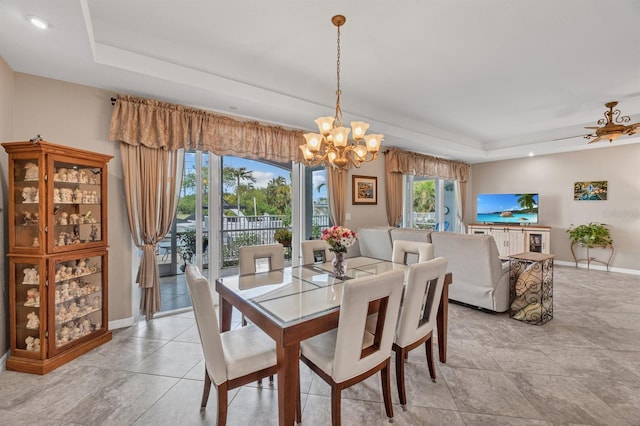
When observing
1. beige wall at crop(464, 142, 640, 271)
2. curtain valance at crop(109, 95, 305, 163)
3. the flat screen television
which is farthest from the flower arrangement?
beige wall at crop(464, 142, 640, 271)

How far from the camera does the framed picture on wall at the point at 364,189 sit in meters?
5.02

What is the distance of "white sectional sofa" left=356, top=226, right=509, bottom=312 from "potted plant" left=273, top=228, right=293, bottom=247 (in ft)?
5.86

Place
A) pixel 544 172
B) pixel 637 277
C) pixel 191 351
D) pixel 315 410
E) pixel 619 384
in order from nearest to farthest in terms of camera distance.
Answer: pixel 315 410 → pixel 619 384 → pixel 191 351 → pixel 637 277 → pixel 544 172

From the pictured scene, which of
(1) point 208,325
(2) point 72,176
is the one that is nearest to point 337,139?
(1) point 208,325

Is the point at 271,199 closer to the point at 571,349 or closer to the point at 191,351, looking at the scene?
the point at 191,351

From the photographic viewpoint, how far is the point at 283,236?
4234 millimetres

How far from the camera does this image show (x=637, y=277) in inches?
199

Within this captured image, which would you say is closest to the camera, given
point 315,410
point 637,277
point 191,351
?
point 315,410

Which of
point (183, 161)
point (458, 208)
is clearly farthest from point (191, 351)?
point (458, 208)

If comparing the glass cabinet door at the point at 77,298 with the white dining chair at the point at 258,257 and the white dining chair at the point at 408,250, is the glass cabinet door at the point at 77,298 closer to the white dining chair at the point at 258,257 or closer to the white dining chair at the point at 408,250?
the white dining chair at the point at 258,257

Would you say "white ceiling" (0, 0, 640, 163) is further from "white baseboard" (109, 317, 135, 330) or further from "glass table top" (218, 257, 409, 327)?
"white baseboard" (109, 317, 135, 330)

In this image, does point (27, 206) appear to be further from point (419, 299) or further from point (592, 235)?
point (592, 235)

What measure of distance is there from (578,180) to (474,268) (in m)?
4.63

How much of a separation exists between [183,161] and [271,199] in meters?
1.27
